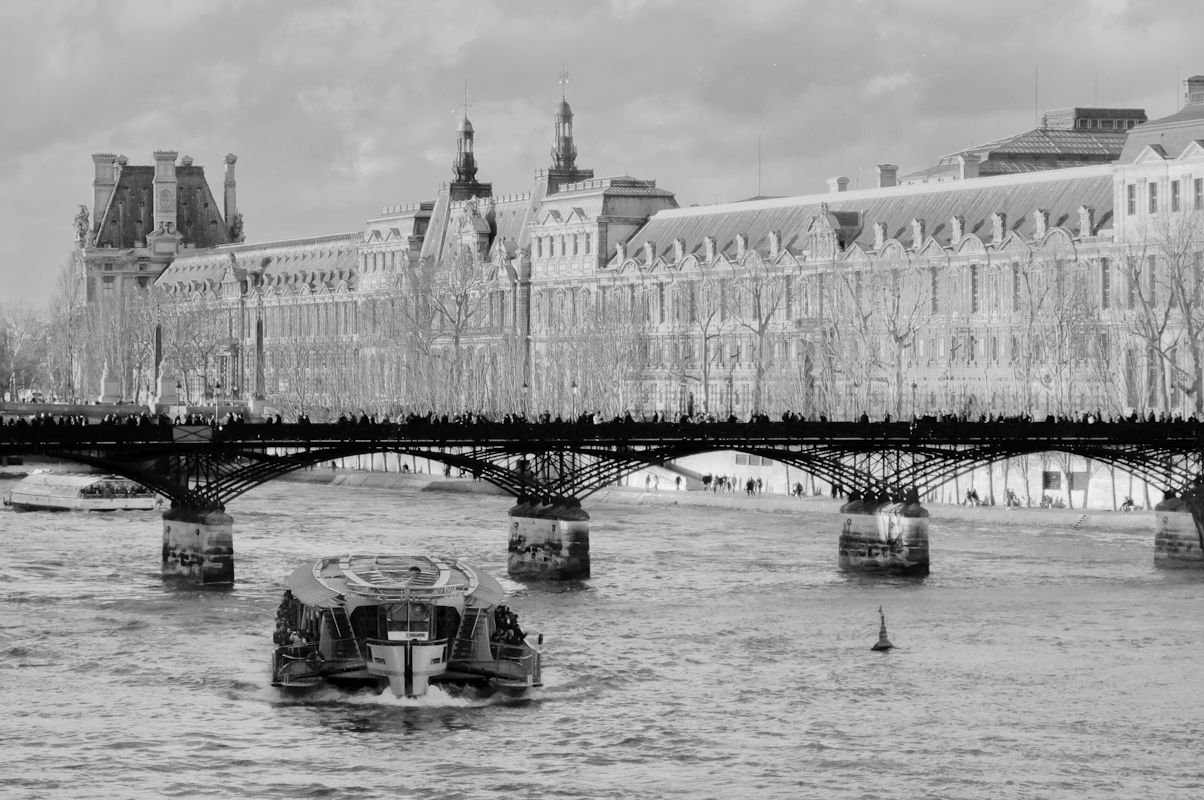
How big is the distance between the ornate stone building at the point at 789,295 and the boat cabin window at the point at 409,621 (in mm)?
49927

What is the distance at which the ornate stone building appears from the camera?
11544cm

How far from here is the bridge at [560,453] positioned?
82188mm

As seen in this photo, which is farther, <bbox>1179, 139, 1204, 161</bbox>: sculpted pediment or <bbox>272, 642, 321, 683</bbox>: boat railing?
<bbox>1179, 139, 1204, 161</bbox>: sculpted pediment

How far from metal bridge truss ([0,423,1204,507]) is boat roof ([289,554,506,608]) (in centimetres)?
1397

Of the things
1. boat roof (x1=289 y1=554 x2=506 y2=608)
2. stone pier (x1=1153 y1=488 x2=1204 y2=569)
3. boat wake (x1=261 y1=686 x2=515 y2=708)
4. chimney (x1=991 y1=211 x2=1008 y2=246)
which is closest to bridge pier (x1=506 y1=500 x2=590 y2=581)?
boat roof (x1=289 y1=554 x2=506 y2=608)

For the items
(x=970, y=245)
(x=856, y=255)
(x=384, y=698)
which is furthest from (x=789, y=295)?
(x=384, y=698)

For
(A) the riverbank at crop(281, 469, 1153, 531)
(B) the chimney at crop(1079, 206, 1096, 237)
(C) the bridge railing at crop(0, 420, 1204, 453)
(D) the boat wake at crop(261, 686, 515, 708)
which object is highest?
(B) the chimney at crop(1079, 206, 1096, 237)

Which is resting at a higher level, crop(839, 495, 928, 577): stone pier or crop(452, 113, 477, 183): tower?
crop(452, 113, 477, 183): tower

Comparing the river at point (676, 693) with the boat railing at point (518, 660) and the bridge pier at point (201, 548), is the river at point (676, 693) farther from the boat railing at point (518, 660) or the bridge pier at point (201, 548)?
the bridge pier at point (201, 548)

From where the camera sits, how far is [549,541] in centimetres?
8638

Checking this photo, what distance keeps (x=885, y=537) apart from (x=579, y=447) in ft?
34.0

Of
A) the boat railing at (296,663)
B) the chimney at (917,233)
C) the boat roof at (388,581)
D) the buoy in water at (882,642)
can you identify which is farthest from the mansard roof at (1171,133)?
the boat railing at (296,663)

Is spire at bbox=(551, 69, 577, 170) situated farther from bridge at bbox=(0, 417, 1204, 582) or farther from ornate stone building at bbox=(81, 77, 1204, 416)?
bridge at bbox=(0, 417, 1204, 582)

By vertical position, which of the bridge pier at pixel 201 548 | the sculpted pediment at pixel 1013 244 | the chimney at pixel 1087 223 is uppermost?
the chimney at pixel 1087 223
